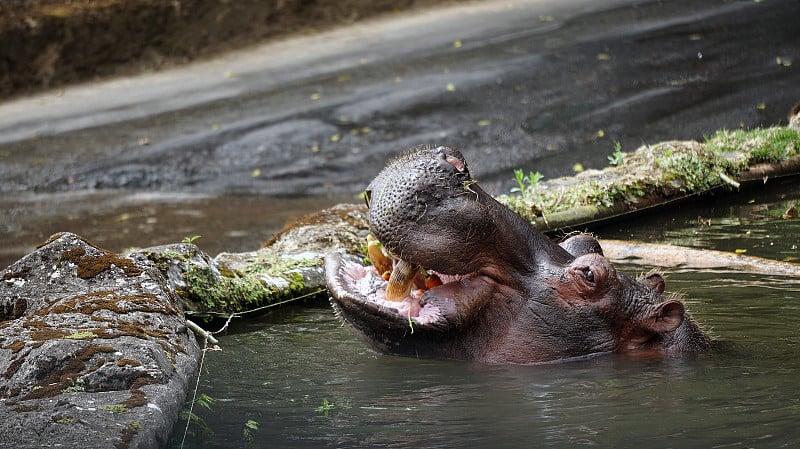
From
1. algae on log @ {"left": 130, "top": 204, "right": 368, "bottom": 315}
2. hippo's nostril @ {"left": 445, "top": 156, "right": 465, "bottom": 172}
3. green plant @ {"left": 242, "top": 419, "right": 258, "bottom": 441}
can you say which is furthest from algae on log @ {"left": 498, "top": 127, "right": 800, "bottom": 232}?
green plant @ {"left": 242, "top": 419, "right": 258, "bottom": 441}

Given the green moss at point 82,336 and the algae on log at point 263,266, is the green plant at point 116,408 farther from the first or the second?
the algae on log at point 263,266

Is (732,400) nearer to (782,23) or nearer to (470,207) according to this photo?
(470,207)

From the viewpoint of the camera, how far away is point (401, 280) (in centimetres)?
467

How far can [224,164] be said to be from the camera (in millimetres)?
14016

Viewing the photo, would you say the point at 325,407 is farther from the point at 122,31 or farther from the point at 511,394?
the point at 122,31

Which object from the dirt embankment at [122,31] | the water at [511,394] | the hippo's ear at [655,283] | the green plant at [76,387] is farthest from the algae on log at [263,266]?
the dirt embankment at [122,31]

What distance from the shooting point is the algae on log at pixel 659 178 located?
8.58 metres

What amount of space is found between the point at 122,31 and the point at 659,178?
1222cm

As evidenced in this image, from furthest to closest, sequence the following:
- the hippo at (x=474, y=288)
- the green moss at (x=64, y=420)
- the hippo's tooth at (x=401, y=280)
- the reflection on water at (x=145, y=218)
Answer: the reflection on water at (x=145, y=218), the hippo's tooth at (x=401, y=280), the hippo at (x=474, y=288), the green moss at (x=64, y=420)

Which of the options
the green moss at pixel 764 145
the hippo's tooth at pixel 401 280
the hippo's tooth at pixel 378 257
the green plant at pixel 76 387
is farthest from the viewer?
the green moss at pixel 764 145

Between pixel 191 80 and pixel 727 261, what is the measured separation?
1239 centimetres

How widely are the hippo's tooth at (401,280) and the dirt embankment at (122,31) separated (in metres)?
14.8

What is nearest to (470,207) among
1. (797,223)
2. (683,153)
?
(797,223)

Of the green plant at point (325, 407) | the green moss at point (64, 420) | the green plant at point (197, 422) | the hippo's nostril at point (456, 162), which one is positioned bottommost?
the green plant at point (325, 407)
